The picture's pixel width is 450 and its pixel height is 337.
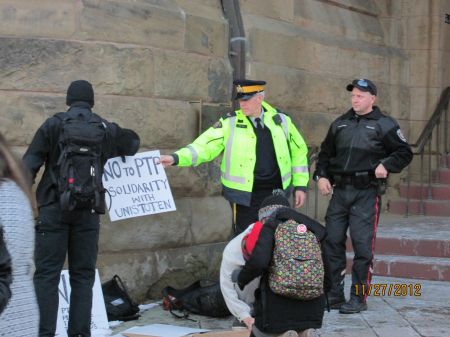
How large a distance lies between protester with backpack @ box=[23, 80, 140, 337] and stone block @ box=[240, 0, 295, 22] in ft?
11.5

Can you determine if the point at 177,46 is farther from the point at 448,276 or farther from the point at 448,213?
the point at 448,213

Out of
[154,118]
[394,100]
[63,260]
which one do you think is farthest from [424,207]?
[63,260]

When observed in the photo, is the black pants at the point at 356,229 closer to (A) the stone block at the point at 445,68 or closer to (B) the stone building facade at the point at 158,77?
(B) the stone building facade at the point at 158,77

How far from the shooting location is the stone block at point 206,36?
6977 millimetres

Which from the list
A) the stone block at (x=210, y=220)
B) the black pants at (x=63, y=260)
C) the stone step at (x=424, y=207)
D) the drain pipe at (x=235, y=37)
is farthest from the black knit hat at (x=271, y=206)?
the stone step at (x=424, y=207)

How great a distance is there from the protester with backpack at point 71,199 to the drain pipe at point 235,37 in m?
2.65

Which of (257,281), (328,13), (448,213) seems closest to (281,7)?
(328,13)

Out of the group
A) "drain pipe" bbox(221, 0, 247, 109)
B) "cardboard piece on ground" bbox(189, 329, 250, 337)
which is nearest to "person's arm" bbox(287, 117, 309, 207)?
"cardboard piece on ground" bbox(189, 329, 250, 337)

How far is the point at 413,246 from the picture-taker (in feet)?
26.8

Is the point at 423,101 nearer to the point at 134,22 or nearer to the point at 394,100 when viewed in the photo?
the point at 394,100

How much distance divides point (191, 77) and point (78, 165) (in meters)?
2.26

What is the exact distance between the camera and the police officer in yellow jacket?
5.80 metres

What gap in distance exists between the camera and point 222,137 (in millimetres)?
5914

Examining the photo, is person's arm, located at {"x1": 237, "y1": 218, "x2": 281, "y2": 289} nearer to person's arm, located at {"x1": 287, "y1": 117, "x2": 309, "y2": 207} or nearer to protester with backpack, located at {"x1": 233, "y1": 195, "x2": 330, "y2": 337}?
protester with backpack, located at {"x1": 233, "y1": 195, "x2": 330, "y2": 337}
